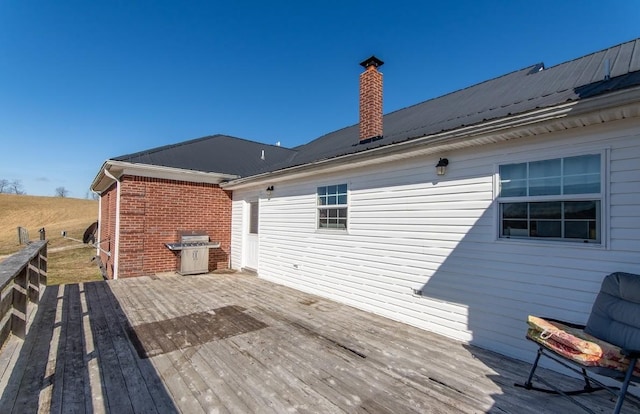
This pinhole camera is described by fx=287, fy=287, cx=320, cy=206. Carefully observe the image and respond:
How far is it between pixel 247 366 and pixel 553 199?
3914mm

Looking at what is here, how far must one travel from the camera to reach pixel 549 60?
6.05 meters

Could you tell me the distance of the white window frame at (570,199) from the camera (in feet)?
9.70

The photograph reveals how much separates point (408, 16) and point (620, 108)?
7694 mm

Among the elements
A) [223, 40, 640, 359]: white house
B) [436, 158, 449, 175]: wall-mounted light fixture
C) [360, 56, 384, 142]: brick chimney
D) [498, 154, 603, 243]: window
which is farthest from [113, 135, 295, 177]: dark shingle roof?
[498, 154, 603, 243]: window

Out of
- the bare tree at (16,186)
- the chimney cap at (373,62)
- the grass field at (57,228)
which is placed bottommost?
the grass field at (57,228)

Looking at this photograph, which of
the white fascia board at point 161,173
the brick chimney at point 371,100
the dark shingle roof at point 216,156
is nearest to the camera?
the brick chimney at point 371,100

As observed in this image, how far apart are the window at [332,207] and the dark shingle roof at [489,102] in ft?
2.44

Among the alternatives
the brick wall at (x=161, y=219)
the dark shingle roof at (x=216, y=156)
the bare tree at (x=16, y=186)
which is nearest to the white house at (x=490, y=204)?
the dark shingle roof at (x=216, y=156)

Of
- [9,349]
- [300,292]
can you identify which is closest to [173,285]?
[300,292]

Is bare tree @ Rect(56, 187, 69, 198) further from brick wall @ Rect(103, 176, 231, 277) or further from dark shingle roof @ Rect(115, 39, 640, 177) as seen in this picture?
brick wall @ Rect(103, 176, 231, 277)

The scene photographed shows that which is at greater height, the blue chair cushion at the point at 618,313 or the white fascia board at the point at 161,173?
the white fascia board at the point at 161,173

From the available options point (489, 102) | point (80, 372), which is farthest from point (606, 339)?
point (80, 372)

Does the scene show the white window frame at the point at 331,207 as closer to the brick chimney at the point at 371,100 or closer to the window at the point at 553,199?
the brick chimney at the point at 371,100

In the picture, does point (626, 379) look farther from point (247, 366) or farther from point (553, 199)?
point (247, 366)
